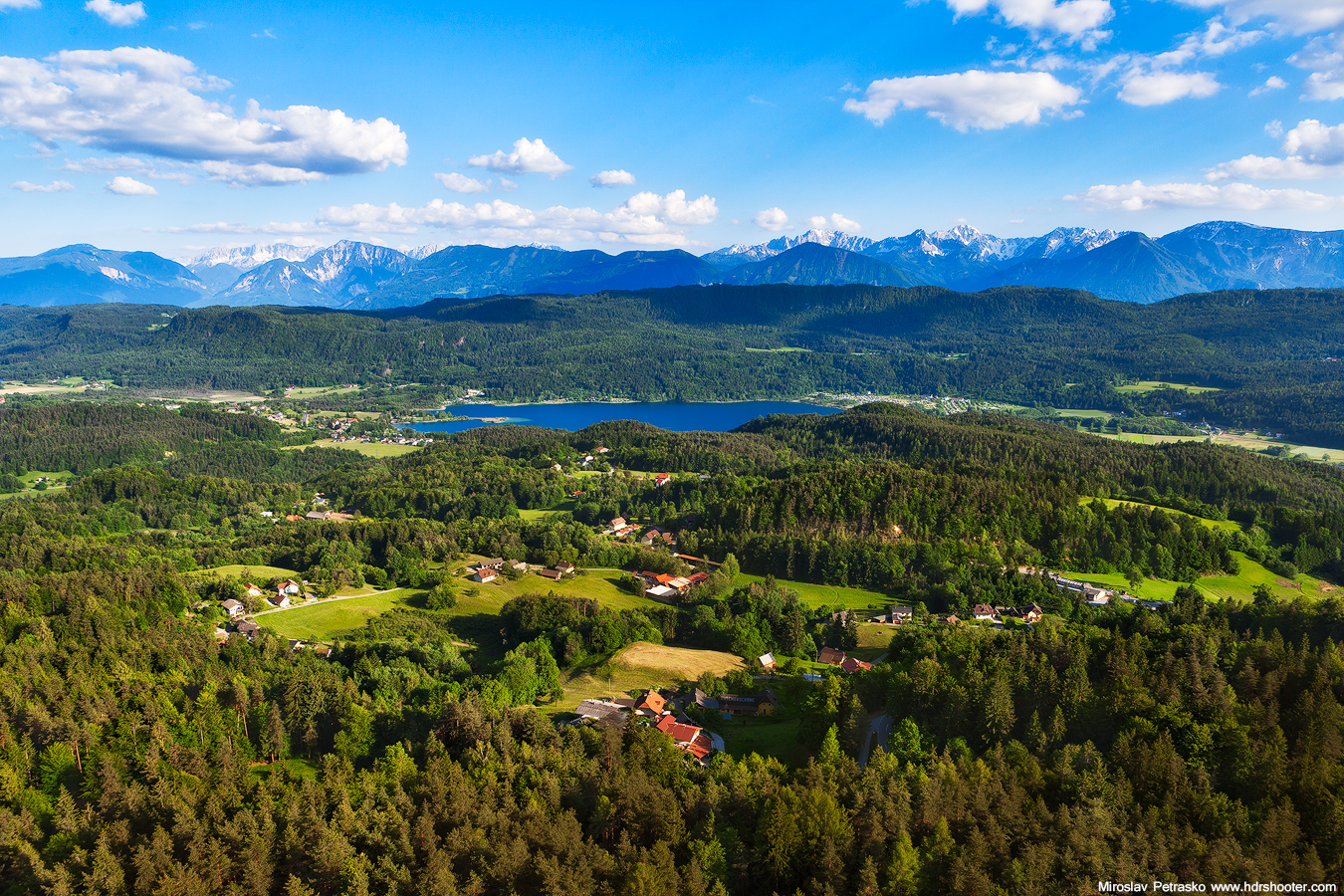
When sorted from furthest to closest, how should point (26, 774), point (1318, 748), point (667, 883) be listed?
point (26, 774), point (1318, 748), point (667, 883)

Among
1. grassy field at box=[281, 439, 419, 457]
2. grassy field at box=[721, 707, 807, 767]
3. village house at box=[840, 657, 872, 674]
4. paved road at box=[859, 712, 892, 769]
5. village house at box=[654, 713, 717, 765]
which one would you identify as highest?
paved road at box=[859, 712, 892, 769]

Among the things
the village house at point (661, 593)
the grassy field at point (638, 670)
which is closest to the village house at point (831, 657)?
the grassy field at point (638, 670)

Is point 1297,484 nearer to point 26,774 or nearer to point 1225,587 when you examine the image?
point 1225,587

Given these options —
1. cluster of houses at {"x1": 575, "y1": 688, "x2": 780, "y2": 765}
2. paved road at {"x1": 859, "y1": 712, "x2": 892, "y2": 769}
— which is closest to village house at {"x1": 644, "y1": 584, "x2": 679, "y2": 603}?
cluster of houses at {"x1": 575, "y1": 688, "x2": 780, "y2": 765}

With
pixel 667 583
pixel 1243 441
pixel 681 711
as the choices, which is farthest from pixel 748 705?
pixel 1243 441

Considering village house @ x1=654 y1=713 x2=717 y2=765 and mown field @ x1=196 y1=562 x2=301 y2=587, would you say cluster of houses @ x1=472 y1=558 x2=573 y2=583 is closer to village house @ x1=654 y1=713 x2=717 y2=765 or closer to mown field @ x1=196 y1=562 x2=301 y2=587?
mown field @ x1=196 y1=562 x2=301 y2=587

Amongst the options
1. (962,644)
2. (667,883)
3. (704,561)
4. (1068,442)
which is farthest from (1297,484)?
(667,883)

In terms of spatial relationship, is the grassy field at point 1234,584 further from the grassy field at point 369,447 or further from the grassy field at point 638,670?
the grassy field at point 369,447

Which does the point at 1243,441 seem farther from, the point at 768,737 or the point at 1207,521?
the point at 768,737
